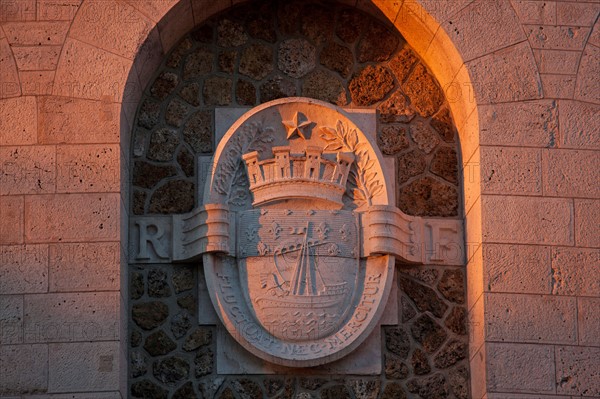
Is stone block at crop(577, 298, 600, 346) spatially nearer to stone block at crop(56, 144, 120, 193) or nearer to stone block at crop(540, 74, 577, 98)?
stone block at crop(540, 74, 577, 98)

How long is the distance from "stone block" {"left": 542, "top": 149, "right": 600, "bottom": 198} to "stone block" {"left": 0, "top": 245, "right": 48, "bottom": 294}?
13.0ft

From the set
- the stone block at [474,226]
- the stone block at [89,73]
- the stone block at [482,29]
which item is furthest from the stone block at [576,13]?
the stone block at [89,73]

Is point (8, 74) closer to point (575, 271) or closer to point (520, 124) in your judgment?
point (520, 124)

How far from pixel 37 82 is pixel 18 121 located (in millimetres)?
350

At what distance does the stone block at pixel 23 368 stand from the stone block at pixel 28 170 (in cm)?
123

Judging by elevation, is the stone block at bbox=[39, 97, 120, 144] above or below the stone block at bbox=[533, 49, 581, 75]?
below

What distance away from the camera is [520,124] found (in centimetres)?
1282

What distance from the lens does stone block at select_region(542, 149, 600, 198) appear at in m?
12.7

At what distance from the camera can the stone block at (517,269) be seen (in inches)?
490

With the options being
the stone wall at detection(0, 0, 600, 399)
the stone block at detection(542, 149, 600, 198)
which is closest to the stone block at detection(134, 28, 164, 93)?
the stone wall at detection(0, 0, 600, 399)

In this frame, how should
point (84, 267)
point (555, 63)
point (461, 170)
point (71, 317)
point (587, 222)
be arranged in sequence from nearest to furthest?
point (71, 317) < point (84, 267) < point (587, 222) < point (555, 63) < point (461, 170)

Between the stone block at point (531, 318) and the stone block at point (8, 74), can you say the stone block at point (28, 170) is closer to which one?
the stone block at point (8, 74)

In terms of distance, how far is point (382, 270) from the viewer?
12.8 metres

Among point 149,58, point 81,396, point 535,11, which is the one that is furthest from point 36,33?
point 535,11
